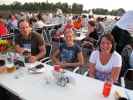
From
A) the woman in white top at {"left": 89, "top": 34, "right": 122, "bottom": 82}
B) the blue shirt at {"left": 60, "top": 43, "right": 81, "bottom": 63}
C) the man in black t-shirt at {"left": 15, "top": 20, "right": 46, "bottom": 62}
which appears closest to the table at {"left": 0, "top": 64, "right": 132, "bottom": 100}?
the woman in white top at {"left": 89, "top": 34, "right": 122, "bottom": 82}

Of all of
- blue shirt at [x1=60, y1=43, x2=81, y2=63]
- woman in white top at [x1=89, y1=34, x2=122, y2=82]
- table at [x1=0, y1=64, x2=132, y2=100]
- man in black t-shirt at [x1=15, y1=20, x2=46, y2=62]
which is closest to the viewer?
table at [x1=0, y1=64, x2=132, y2=100]

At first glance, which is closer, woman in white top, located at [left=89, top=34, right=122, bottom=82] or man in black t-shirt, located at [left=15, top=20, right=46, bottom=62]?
woman in white top, located at [left=89, top=34, right=122, bottom=82]

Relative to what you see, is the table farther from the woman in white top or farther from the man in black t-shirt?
the man in black t-shirt

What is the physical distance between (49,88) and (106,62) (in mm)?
993

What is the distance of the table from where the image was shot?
2.14m

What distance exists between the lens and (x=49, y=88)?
2.32m

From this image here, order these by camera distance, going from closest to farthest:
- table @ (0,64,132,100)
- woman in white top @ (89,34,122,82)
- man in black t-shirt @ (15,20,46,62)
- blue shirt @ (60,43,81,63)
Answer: table @ (0,64,132,100)
woman in white top @ (89,34,122,82)
blue shirt @ (60,43,81,63)
man in black t-shirt @ (15,20,46,62)

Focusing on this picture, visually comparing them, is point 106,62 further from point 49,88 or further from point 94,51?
point 49,88

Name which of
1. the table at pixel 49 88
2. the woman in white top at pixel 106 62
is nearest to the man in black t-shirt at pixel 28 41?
the woman in white top at pixel 106 62

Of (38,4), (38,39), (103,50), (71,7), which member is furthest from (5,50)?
(38,4)

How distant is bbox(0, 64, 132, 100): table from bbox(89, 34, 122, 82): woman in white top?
522mm

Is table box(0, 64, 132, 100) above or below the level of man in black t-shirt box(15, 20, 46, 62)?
below

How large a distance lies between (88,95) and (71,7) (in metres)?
27.3

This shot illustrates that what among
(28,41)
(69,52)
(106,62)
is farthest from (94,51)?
(28,41)
